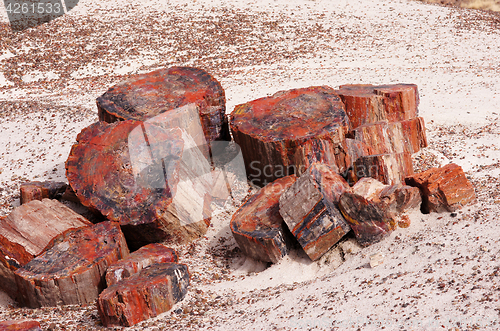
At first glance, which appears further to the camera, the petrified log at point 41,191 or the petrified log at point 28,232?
the petrified log at point 41,191

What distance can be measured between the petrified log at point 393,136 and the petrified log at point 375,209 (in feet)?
3.24

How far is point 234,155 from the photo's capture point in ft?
16.5

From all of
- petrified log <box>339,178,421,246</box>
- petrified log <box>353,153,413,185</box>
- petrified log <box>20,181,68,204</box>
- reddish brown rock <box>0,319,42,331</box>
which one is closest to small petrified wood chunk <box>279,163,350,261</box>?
petrified log <box>339,178,421,246</box>

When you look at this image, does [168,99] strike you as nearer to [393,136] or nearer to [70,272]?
[70,272]

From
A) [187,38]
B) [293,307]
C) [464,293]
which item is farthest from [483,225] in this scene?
[187,38]

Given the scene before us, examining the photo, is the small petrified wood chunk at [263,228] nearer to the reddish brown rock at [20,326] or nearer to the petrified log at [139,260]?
the petrified log at [139,260]

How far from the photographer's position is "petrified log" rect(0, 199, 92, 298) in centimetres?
351

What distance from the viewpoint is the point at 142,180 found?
12.8 feet

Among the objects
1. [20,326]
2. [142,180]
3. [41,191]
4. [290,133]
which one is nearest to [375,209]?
[290,133]

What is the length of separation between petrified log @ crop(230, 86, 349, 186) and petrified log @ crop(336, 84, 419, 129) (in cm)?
33

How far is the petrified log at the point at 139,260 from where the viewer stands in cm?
329

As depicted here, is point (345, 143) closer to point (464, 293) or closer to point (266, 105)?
point (266, 105)

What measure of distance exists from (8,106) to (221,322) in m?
5.82

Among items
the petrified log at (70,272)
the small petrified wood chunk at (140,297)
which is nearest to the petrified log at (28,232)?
the petrified log at (70,272)
